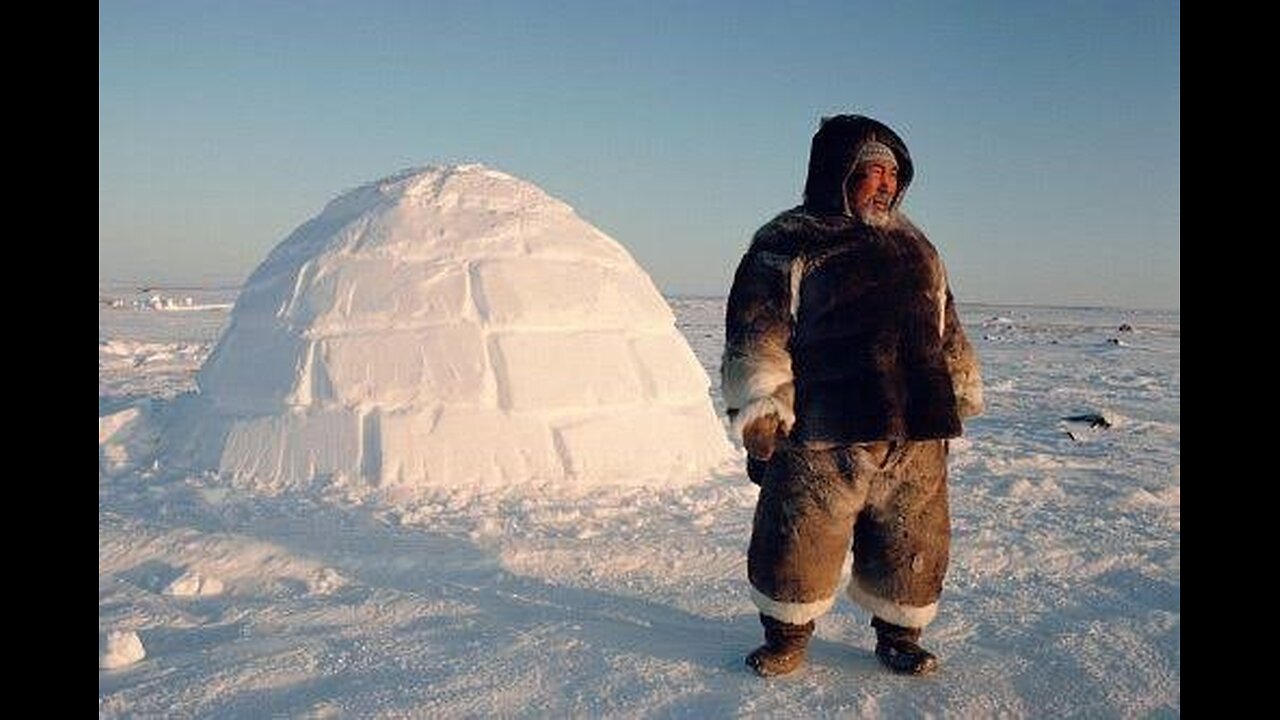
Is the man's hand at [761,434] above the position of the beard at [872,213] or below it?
below

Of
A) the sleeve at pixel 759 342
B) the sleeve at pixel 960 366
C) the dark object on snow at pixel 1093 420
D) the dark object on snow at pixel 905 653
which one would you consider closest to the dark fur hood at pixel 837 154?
the sleeve at pixel 759 342

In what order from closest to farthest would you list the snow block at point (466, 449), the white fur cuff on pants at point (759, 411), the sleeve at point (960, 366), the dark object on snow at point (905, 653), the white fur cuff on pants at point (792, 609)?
the white fur cuff on pants at point (759, 411)
the white fur cuff on pants at point (792, 609)
the dark object on snow at point (905, 653)
the sleeve at point (960, 366)
the snow block at point (466, 449)

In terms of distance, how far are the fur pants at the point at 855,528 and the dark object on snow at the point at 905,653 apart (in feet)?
0.16

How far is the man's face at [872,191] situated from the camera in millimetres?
2900

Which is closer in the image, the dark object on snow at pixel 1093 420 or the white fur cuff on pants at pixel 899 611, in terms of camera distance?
the white fur cuff on pants at pixel 899 611

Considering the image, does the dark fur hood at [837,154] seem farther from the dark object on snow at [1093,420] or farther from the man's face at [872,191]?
the dark object on snow at [1093,420]

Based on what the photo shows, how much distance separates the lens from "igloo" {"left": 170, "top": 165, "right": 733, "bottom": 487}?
20.0ft

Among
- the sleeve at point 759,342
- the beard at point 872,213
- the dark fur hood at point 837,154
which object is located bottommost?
the sleeve at point 759,342
